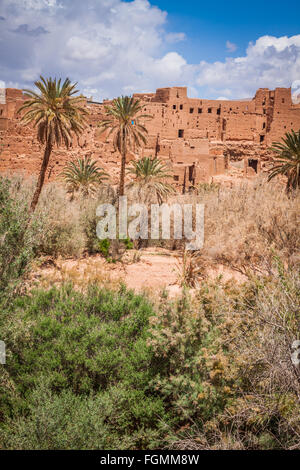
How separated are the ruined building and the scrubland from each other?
22.7 m

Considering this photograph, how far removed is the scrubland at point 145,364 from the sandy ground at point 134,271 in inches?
106

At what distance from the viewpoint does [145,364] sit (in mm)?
5578

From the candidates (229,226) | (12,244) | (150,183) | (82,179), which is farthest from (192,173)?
(12,244)

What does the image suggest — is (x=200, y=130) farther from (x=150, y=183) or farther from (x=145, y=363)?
(x=145, y=363)

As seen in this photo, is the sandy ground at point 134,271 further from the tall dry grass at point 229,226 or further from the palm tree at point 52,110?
the palm tree at point 52,110

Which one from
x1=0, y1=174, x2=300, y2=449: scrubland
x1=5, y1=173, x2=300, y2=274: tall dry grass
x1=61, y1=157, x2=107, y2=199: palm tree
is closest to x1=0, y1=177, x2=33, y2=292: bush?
x1=0, y1=174, x2=300, y2=449: scrubland

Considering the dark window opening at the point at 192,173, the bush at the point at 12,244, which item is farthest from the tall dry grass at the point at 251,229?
the dark window opening at the point at 192,173

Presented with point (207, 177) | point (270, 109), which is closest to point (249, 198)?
point (207, 177)

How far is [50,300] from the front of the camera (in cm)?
746

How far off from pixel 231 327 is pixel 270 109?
4043cm

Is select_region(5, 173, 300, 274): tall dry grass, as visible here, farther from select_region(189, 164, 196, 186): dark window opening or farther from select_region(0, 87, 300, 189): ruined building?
select_region(0, 87, 300, 189): ruined building

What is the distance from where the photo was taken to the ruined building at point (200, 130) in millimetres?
29922

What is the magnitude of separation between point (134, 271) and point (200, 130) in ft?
96.2

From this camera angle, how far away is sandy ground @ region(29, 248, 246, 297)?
1060cm
